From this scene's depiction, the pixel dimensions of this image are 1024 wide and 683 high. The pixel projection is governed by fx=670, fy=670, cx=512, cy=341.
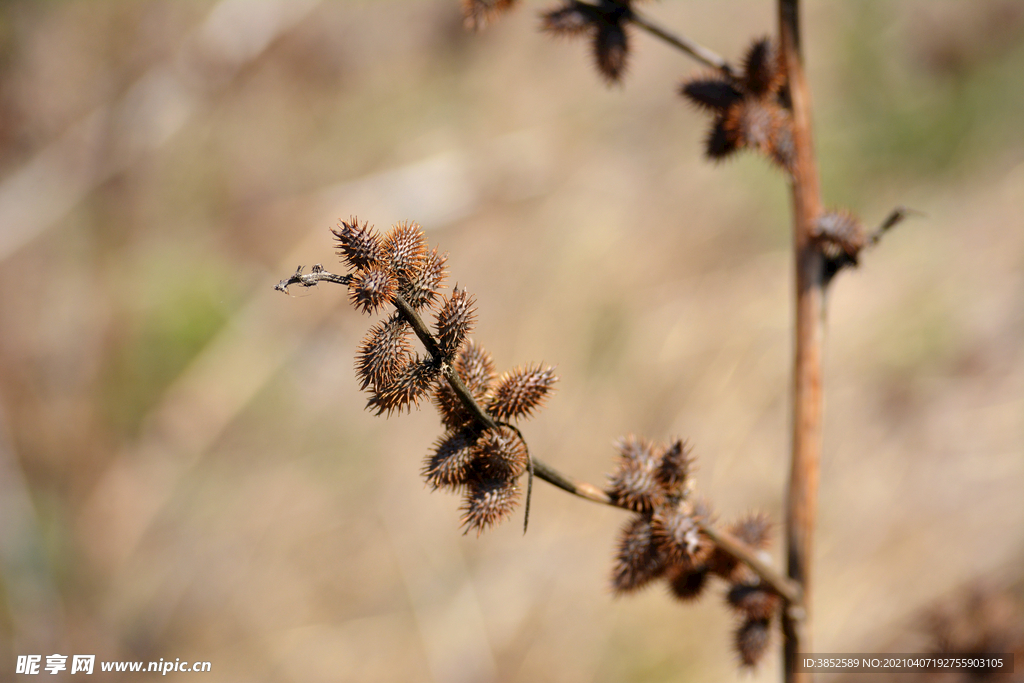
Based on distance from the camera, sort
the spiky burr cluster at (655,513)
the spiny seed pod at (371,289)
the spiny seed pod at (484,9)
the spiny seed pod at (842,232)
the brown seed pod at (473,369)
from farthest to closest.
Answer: the spiny seed pod at (484,9) → the spiny seed pod at (842,232) → the spiky burr cluster at (655,513) → the brown seed pod at (473,369) → the spiny seed pod at (371,289)

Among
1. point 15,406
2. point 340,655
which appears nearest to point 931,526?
point 340,655

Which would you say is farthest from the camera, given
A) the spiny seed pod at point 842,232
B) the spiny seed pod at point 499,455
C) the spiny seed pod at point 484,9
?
the spiny seed pod at point 484,9

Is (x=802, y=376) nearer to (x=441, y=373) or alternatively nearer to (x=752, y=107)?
(x=752, y=107)

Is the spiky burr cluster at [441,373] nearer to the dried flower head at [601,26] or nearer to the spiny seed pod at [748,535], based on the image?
the spiny seed pod at [748,535]

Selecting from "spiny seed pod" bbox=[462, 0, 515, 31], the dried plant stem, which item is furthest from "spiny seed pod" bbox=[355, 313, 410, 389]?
the dried plant stem

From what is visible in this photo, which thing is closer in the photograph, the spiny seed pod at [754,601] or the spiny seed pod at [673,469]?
the spiny seed pod at [673,469]

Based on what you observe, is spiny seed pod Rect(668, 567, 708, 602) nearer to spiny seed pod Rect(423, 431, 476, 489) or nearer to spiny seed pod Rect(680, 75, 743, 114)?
spiny seed pod Rect(423, 431, 476, 489)

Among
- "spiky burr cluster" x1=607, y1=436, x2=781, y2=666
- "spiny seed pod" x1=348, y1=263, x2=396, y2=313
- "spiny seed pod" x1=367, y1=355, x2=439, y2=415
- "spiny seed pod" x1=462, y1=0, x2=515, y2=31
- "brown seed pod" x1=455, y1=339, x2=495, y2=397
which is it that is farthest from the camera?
"spiny seed pod" x1=462, y1=0, x2=515, y2=31

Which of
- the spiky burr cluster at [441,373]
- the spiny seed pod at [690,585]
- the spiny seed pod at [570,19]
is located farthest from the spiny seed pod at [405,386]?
the spiny seed pod at [570,19]
